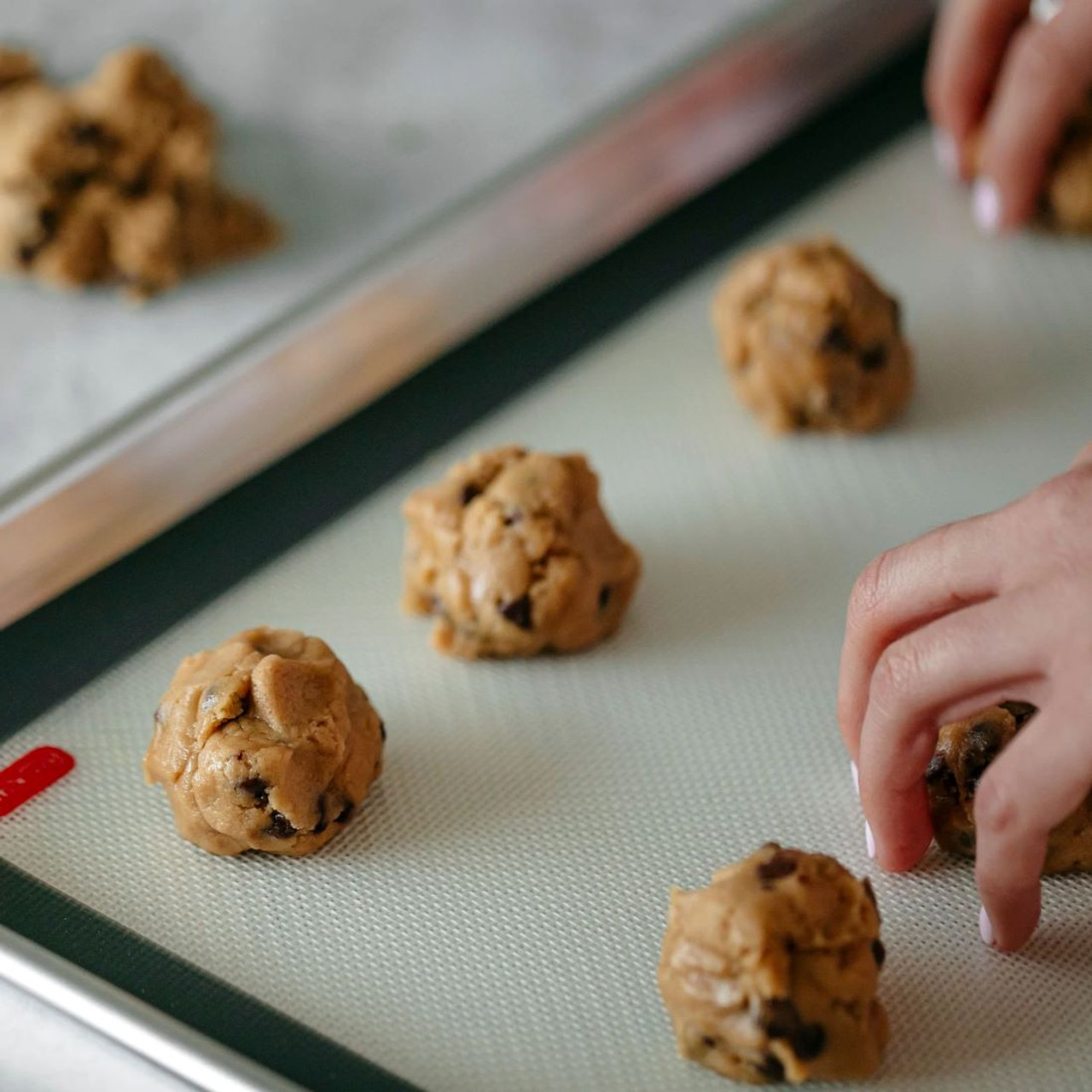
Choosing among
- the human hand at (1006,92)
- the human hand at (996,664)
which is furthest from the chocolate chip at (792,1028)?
the human hand at (1006,92)

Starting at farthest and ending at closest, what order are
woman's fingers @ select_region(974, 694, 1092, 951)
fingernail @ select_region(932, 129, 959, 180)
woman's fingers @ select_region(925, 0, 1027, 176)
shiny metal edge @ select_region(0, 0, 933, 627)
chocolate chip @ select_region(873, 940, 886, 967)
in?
fingernail @ select_region(932, 129, 959, 180), woman's fingers @ select_region(925, 0, 1027, 176), shiny metal edge @ select_region(0, 0, 933, 627), chocolate chip @ select_region(873, 940, 886, 967), woman's fingers @ select_region(974, 694, 1092, 951)

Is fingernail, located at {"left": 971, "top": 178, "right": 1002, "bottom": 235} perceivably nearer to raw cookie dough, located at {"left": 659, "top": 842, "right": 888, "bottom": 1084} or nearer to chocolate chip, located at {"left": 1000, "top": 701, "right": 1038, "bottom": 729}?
chocolate chip, located at {"left": 1000, "top": 701, "right": 1038, "bottom": 729}

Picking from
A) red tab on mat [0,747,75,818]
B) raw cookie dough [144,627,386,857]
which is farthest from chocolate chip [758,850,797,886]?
red tab on mat [0,747,75,818]

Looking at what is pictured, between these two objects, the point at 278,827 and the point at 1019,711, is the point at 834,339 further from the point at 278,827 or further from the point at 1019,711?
the point at 278,827

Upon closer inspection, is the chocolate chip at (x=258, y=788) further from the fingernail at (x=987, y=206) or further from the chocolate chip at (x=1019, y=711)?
the fingernail at (x=987, y=206)

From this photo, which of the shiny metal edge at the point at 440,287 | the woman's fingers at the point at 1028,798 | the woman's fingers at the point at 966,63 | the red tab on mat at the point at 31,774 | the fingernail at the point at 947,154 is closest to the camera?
the woman's fingers at the point at 1028,798

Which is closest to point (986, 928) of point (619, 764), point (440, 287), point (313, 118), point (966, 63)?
point (619, 764)
